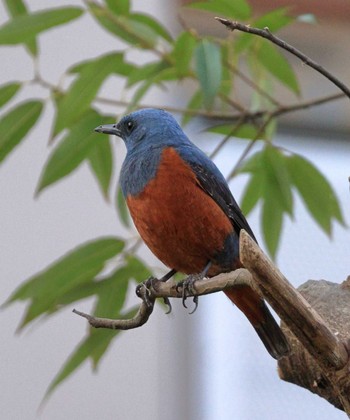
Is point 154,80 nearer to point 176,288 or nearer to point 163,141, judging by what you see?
point 163,141

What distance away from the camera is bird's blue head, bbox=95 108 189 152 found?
246 centimetres

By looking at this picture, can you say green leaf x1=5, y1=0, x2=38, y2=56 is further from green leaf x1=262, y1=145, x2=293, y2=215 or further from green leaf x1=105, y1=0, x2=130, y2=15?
green leaf x1=262, y1=145, x2=293, y2=215

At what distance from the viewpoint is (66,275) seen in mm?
2533

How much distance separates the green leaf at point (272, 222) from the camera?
8.79ft

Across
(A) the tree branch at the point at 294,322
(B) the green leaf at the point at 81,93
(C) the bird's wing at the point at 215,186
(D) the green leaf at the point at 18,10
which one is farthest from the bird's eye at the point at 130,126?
(A) the tree branch at the point at 294,322

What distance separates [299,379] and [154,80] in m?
0.87

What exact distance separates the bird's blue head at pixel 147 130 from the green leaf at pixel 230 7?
28 centimetres

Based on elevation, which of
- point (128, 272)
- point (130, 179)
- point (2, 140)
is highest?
point (2, 140)

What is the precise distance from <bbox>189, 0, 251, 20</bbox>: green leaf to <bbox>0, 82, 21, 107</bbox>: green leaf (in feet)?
1.56

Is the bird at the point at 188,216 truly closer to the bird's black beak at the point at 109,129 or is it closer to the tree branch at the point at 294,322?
the bird's black beak at the point at 109,129

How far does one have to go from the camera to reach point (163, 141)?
2451 mm

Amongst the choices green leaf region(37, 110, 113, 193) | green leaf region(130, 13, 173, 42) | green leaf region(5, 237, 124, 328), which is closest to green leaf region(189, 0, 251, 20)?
green leaf region(130, 13, 173, 42)

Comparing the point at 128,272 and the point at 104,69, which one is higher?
the point at 104,69

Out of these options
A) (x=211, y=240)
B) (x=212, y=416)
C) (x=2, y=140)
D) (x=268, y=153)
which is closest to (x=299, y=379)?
(x=211, y=240)
